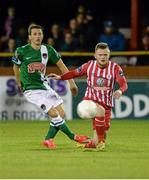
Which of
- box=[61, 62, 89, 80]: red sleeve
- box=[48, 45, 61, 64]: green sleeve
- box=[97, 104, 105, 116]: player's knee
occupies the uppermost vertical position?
box=[48, 45, 61, 64]: green sleeve

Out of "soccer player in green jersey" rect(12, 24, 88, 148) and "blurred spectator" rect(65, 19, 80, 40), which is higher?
"blurred spectator" rect(65, 19, 80, 40)

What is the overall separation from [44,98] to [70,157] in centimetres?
175

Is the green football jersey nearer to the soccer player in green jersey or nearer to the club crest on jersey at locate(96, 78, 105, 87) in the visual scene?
the soccer player in green jersey

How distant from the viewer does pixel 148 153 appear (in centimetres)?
1244

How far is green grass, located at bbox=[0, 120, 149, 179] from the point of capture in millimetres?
10195

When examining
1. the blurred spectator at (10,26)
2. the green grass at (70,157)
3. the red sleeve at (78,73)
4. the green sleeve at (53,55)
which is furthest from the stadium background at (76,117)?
the green sleeve at (53,55)

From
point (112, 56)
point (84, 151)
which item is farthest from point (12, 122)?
point (84, 151)

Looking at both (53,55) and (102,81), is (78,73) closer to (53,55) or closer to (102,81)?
(102,81)

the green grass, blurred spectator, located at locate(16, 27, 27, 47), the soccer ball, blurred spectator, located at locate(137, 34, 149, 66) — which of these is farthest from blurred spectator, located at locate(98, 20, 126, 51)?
the soccer ball

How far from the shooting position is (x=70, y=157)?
11836mm

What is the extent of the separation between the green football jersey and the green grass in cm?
95

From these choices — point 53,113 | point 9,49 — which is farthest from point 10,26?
point 53,113

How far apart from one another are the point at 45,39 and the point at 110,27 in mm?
2747

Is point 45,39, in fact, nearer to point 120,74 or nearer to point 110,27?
point 110,27
